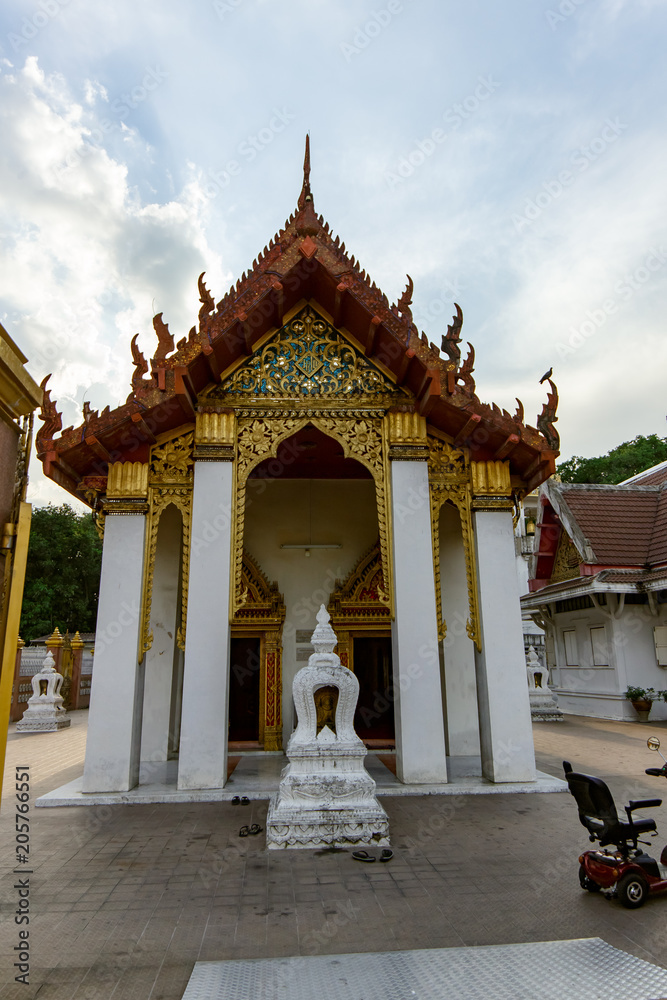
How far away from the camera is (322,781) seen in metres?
5.08

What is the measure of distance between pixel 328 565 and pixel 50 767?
502 centimetres

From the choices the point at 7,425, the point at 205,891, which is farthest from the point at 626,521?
the point at 7,425

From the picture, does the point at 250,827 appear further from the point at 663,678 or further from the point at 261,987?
the point at 663,678

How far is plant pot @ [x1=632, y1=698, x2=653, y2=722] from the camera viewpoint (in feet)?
44.3

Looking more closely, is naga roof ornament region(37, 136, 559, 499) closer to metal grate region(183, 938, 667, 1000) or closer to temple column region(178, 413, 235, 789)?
temple column region(178, 413, 235, 789)

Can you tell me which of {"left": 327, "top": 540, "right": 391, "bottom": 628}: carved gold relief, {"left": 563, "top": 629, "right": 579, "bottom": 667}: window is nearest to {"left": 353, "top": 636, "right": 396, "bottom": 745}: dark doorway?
{"left": 327, "top": 540, "right": 391, "bottom": 628}: carved gold relief

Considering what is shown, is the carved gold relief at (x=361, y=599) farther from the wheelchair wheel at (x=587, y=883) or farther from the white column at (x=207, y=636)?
the wheelchair wheel at (x=587, y=883)

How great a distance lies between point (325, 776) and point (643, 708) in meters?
11.1

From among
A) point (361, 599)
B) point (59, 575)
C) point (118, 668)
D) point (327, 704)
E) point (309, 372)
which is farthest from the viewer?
point (59, 575)

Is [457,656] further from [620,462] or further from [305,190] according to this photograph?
[620,462]

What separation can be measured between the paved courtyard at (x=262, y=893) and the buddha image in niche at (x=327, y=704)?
1.00 m

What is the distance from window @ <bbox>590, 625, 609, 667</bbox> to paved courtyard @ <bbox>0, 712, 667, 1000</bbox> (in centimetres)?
949

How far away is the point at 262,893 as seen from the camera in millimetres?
3891

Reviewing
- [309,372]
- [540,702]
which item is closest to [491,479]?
[309,372]
